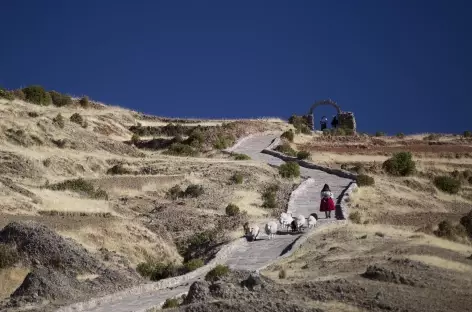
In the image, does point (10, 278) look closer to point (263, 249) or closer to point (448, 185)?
point (263, 249)

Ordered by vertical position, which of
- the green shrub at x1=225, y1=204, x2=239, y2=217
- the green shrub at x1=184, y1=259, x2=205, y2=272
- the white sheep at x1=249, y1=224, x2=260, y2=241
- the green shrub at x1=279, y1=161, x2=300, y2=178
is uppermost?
the green shrub at x1=279, y1=161, x2=300, y2=178

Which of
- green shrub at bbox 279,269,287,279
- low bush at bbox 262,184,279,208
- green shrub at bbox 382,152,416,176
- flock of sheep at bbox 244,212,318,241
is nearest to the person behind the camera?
green shrub at bbox 279,269,287,279

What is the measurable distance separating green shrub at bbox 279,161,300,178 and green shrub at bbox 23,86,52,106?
859 inches

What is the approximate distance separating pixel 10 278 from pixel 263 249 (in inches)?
281

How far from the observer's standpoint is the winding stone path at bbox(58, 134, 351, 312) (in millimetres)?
18250

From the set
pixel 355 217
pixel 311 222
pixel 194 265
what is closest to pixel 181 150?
pixel 355 217

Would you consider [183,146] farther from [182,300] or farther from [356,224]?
[182,300]

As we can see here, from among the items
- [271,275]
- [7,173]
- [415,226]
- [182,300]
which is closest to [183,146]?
[7,173]

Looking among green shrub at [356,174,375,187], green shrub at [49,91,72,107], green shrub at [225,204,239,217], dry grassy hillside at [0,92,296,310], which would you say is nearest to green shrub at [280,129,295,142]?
dry grassy hillside at [0,92,296,310]

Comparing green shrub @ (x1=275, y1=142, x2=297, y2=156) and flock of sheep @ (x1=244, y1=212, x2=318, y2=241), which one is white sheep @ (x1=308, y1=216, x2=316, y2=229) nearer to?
flock of sheep @ (x1=244, y1=212, x2=318, y2=241)

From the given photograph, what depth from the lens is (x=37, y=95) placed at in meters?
61.4

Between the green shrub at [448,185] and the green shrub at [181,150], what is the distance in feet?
47.4

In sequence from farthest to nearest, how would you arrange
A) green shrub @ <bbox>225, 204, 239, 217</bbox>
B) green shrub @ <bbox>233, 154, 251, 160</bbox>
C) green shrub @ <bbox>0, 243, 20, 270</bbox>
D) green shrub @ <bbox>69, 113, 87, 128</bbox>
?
green shrub @ <bbox>69, 113, 87, 128</bbox>
green shrub @ <bbox>233, 154, 251, 160</bbox>
green shrub @ <bbox>225, 204, 239, 217</bbox>
green shrub @ <bbox>0, 243, 20, 270</bbox>

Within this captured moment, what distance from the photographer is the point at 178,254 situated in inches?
1180
